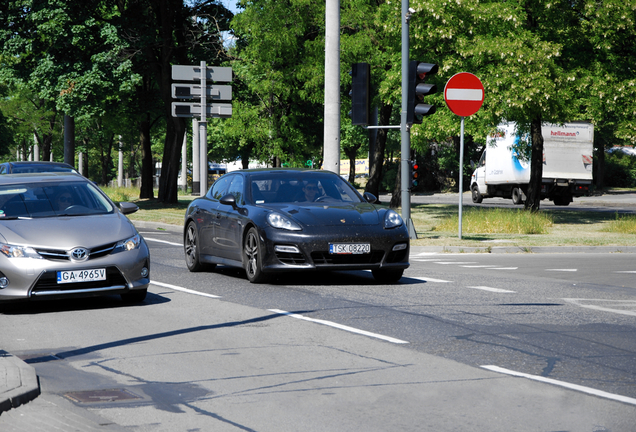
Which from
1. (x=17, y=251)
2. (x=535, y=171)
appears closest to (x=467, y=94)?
(x=535, y=171)

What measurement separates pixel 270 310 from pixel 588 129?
31.9 metres

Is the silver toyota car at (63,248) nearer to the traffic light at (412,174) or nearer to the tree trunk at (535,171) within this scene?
the traffic light at (412,174)

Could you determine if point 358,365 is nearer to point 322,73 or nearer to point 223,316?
point 223,316

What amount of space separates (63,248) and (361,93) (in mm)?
9397

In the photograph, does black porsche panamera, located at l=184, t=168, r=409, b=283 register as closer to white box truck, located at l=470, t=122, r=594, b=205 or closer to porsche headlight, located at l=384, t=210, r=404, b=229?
porsche headlight, located at l=384, t=210, r=404, b=229

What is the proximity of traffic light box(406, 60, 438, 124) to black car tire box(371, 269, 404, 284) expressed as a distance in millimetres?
6389

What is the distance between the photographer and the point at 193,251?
13.3 m

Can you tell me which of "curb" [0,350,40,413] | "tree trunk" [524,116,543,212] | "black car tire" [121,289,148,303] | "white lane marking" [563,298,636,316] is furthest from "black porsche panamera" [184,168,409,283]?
"tree trunk" [524,116,543,212]

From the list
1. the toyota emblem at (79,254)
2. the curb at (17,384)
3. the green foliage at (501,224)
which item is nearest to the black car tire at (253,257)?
the toyota emblem at (79,254)

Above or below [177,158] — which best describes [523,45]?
above

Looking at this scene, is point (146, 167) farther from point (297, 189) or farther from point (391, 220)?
point (391, 220)

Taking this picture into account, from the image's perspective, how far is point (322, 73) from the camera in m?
32.5

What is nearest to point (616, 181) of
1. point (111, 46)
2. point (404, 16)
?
point (111, 46)

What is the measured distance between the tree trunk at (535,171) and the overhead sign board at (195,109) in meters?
10.3
